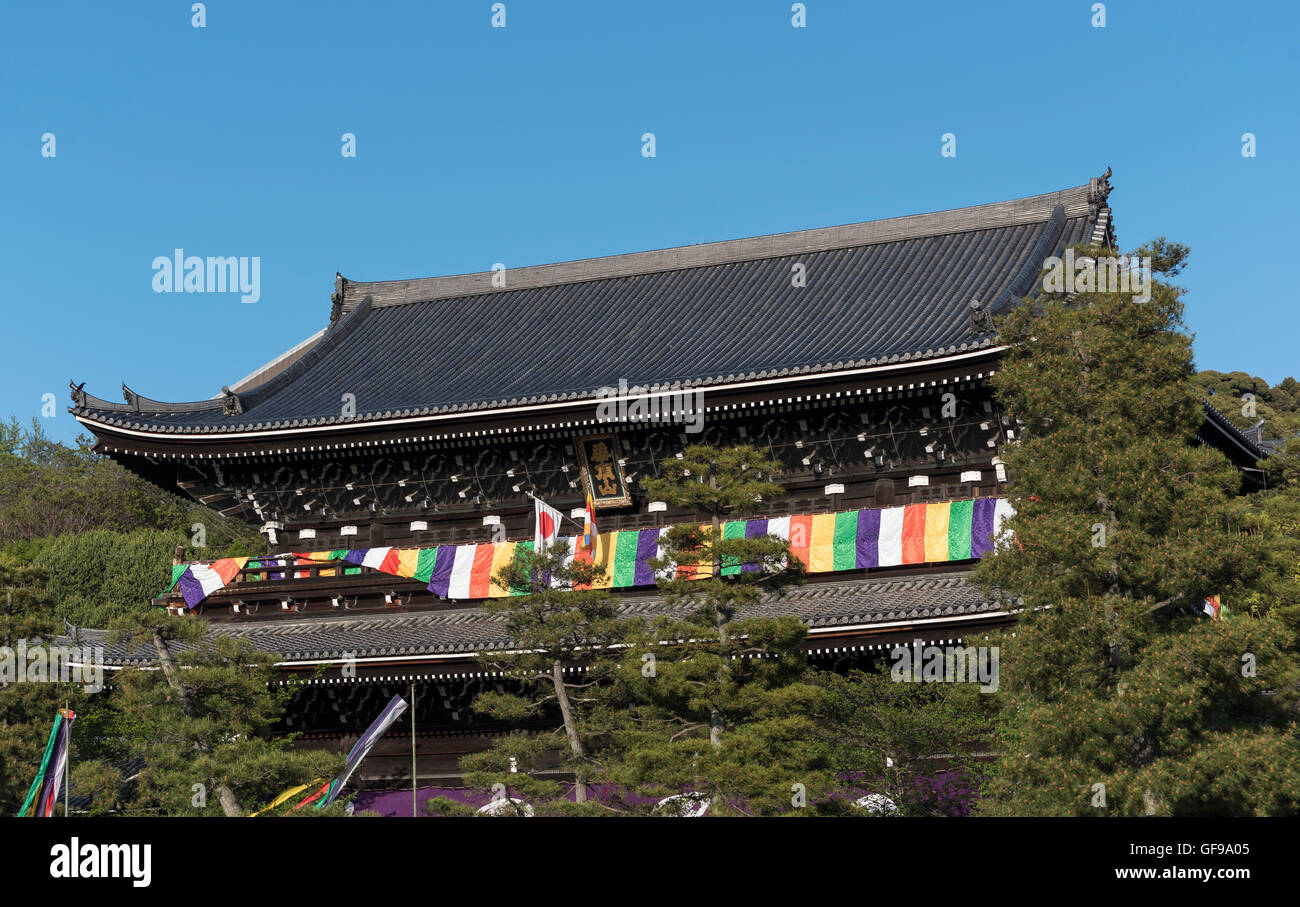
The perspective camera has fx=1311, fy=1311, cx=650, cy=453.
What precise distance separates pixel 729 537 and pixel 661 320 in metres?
9.21

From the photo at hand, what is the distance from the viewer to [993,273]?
2831 cm

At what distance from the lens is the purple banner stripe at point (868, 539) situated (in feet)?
78.6

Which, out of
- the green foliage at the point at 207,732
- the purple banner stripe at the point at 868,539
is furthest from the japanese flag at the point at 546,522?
the green foliage at the point at 207,732

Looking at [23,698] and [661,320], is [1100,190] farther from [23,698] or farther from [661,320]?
[23,698]

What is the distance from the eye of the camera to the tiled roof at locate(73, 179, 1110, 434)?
26.3m

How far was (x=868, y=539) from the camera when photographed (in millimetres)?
24109

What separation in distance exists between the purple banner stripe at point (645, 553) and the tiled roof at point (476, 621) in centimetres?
41

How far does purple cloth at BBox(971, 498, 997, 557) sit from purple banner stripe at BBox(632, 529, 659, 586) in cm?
602

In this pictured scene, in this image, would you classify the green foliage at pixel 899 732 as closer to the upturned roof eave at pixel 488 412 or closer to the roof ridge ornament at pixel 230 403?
the upturned roof eave at pixel 488 412

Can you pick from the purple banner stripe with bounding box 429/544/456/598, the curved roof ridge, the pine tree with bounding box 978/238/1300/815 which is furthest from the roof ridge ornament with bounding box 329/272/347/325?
→ the pine tree with bounding box 978/238/1300/815

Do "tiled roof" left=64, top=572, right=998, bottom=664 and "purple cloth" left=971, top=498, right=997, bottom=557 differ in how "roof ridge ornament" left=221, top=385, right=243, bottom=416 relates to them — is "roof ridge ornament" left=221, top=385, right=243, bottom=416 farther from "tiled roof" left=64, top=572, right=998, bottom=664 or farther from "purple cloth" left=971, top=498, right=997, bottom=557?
"purple cloth" left=971, top=498, right=997, bottom=557

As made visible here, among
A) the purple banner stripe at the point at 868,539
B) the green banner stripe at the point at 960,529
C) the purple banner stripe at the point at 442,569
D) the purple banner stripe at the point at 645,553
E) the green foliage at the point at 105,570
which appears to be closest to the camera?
the green banner stripe at the point at 960,529

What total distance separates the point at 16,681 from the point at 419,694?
7.22 metres
